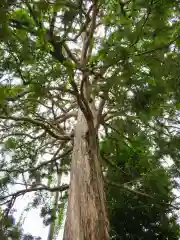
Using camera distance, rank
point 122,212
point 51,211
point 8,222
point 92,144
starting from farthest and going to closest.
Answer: point 122,212 → point 51,211 → point 8,222 → point 92,144

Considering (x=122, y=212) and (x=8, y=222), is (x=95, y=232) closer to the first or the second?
(x=8, y=222)

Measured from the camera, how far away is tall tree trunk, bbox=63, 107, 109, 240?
1.87 metres

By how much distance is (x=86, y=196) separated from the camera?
7.01 feet

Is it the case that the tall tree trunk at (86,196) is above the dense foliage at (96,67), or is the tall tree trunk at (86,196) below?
below

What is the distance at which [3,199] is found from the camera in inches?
127

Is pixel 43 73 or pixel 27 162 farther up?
pixel 27 162

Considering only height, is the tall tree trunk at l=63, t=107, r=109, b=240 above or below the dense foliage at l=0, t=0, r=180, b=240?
below

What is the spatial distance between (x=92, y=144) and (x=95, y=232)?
3.26 feet

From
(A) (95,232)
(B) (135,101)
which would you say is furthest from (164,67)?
(A) (95,232)

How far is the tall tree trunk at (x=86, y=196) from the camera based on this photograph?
1.87m

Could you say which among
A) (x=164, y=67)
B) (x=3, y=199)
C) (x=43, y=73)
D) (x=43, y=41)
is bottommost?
(x=3, y=199)

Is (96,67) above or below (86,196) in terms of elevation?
above

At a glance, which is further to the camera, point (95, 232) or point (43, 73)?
point (43, 73)

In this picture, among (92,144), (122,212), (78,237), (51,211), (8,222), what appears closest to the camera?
(78,237)
